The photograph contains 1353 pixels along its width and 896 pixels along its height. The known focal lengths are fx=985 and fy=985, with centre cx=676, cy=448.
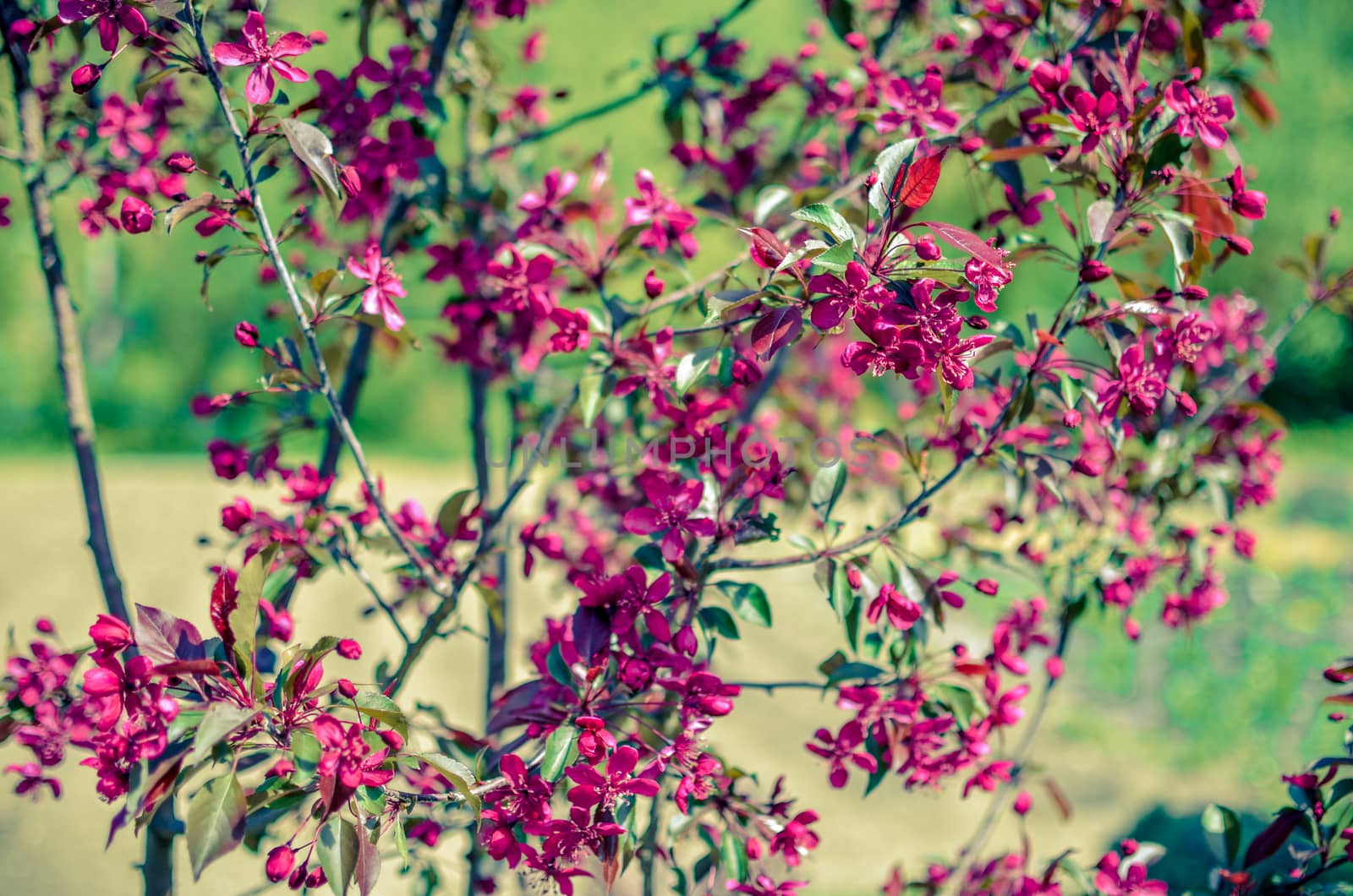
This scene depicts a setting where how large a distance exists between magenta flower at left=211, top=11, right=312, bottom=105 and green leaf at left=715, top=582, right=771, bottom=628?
0.62 meters

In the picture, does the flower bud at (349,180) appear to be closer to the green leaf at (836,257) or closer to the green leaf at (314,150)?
the green leaf at (314,150)

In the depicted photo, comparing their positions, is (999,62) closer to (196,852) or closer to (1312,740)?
(196,852)

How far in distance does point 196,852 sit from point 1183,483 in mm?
1310

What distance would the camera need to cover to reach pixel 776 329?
0.81 metres

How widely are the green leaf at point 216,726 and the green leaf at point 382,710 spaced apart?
79 millimetres

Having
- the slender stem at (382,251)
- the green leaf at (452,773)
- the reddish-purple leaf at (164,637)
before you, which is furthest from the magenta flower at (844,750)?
the slender stem at (382,251)

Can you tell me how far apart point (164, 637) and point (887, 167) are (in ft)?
2.34

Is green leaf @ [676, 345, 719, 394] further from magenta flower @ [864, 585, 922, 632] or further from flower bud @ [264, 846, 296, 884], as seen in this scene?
flower bud @ [264, 846, 296, 884]

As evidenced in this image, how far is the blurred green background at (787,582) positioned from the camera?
256 centimetres

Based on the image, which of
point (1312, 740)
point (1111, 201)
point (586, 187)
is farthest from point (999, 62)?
point (1312, 740)

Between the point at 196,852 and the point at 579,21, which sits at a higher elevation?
the point at 579,21

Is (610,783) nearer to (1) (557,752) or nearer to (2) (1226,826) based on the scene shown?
(1) (557,752)

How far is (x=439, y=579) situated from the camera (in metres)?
1.12

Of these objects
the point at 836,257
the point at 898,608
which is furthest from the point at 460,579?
the point at 836,257
